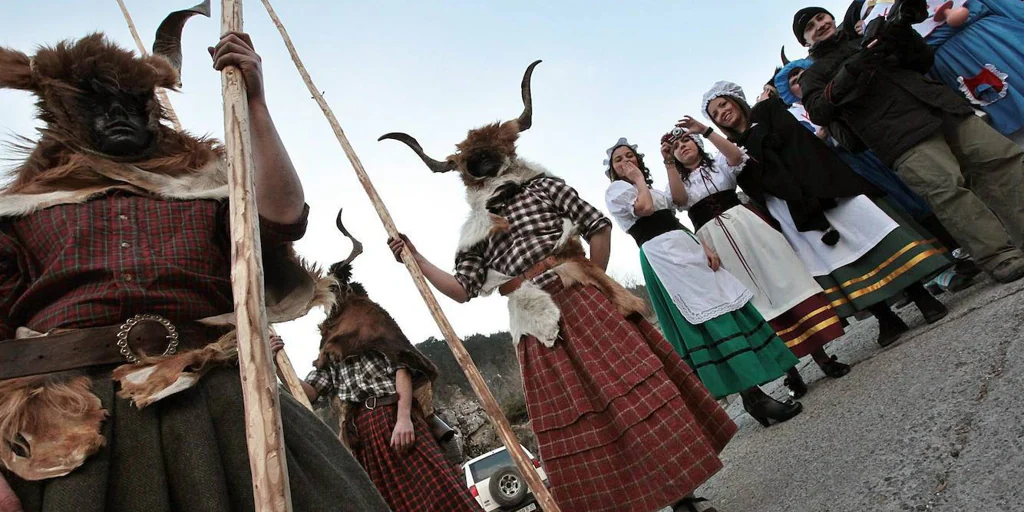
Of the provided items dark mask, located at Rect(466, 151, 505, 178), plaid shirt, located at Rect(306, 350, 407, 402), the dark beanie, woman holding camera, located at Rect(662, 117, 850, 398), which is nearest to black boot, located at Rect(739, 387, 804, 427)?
woman holding camera, located at Rect(662, 117, 850, 398)

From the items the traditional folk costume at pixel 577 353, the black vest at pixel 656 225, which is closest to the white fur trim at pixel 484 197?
the traditional folk costume at pixel 577 353

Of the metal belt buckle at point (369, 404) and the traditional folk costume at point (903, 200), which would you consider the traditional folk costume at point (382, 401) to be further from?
the traditional folk costume at point (903, 200)

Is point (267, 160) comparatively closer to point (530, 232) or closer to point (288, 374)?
point (530, 232)

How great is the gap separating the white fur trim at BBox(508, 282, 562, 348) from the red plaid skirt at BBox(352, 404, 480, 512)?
1584mm

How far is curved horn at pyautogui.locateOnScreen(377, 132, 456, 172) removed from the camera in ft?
9.93

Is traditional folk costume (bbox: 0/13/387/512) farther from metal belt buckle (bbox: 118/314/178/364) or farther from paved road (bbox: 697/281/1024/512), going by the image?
paved road (bbox: 697/281/1024/512)

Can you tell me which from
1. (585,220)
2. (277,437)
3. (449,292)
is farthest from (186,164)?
(585,220)

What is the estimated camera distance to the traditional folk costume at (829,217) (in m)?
3.29

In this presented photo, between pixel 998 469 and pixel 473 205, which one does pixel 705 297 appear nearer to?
pixel 473 205

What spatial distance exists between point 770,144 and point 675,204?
68 centimetres

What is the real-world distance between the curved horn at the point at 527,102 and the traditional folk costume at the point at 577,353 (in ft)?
0.27

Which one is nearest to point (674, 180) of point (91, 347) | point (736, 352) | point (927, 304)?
point (736, 352)

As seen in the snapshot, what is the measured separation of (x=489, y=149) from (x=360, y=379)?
1986mm

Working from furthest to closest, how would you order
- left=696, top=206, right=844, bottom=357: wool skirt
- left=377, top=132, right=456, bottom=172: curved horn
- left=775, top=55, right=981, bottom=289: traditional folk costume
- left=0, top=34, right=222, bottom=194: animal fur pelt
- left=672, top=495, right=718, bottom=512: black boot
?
left=775, top=55, right=981, bottom=289: traditional folk costume, left=696, top=206, right=844, bottom=357: wool skirt, left=377, top=132, right=456, bottom=172: curved horn, left=672, top=495, right=718, bottom=512: black boot, left=0, top=34, right=222, bottom=194: animal fur pelt
